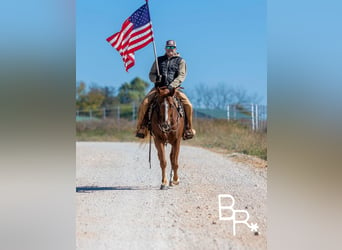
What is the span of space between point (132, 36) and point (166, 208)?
2219 millimetres

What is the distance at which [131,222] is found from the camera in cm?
603

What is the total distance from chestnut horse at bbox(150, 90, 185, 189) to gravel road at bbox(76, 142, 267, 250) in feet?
1.32

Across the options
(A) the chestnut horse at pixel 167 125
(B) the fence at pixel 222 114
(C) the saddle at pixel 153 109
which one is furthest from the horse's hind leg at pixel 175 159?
(B) the fence at pixel 222 114

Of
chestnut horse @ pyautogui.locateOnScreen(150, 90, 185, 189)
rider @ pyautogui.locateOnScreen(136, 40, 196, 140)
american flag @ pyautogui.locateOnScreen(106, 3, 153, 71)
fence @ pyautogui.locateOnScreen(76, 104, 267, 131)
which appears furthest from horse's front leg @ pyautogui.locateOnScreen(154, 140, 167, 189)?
fence @ pyautogui.locateOnScreen(76, 104, 267, 131)

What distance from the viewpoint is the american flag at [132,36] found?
21.5ft

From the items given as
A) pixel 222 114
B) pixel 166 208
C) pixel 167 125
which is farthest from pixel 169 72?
pixel 222 114

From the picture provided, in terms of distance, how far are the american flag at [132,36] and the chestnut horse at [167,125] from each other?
2.45ft

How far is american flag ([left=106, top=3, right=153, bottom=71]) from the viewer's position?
21.5ft

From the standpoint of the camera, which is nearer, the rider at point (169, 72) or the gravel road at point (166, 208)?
the gravel road at point (166, 208)

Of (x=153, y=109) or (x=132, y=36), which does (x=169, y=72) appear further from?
(x=132, y=36)

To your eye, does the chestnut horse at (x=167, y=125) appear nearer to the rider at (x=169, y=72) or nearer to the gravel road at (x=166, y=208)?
the rider at (x=169, y=72)
